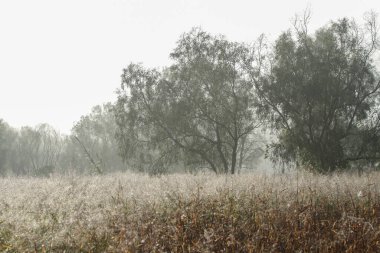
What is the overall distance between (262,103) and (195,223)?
17350mm

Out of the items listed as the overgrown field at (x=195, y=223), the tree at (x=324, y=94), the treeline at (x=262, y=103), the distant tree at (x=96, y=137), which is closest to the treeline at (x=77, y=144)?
the distant tree at (x=96, y=137)

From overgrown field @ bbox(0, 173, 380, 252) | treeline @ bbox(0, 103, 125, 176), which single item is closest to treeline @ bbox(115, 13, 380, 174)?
overgrown field @ bbox(0, 173, 380, 252)

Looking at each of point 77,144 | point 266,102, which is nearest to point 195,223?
point 266,102

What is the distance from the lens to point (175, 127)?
73.4 feet

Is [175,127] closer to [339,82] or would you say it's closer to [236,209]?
[339,82]

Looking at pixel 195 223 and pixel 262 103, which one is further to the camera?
pixel 262 103

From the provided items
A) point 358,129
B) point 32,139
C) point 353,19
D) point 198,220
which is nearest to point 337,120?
point 358,129

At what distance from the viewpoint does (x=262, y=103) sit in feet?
70.3

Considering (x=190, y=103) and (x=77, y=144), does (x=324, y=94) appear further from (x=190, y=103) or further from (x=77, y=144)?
(x=77, y=144)

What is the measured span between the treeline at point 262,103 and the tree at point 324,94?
0.06 m

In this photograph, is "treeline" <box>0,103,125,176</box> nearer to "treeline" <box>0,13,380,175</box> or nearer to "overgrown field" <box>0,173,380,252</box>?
"treeline" <box>0,13,380,175</box>

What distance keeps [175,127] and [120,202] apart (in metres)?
15.2

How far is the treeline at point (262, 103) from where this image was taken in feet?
66.7

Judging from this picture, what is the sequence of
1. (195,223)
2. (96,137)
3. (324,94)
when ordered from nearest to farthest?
1. (195,223)
2. (324,94)
3. (96,137)
